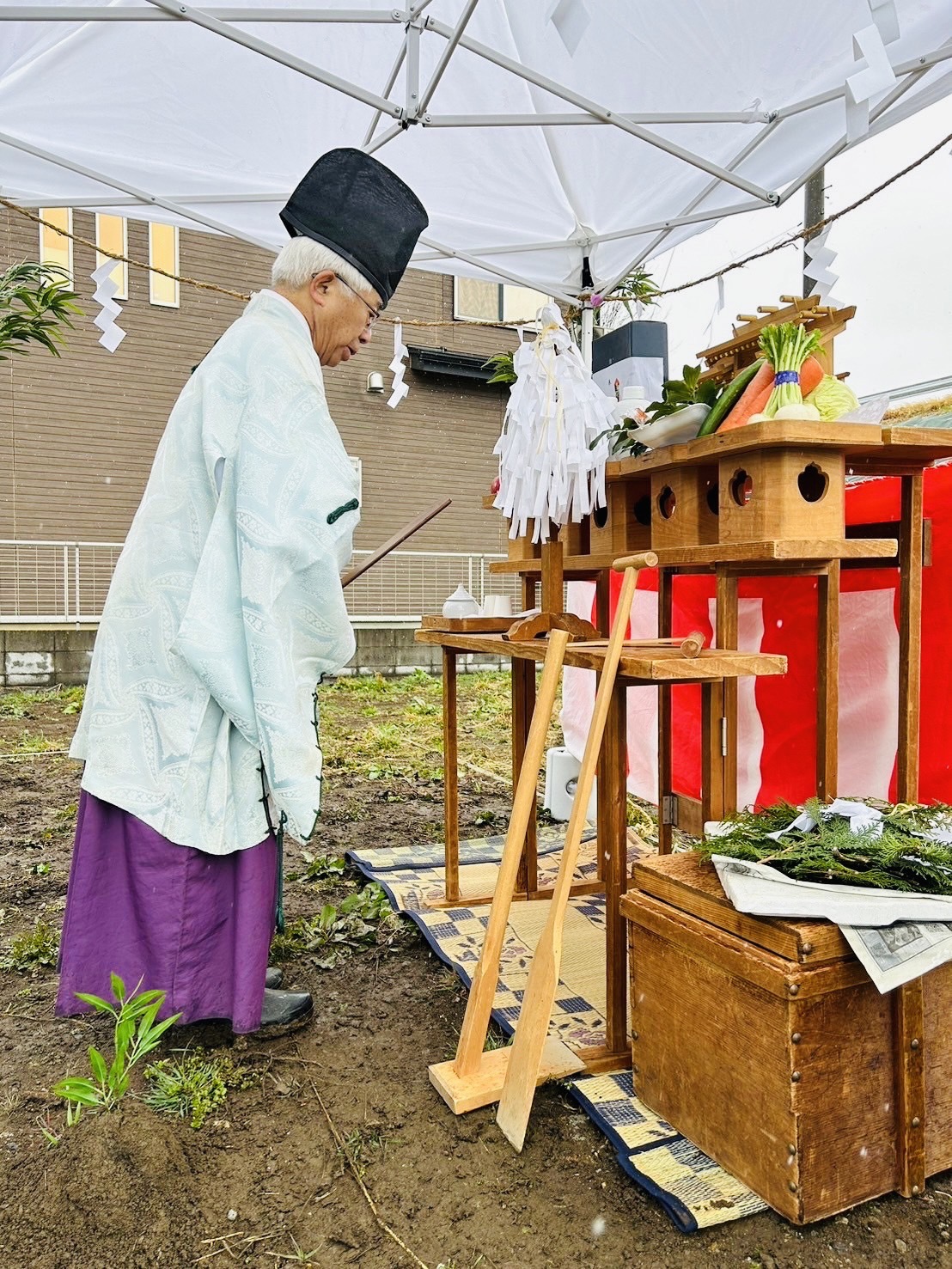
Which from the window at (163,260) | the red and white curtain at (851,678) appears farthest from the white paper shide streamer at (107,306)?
the window at (163,260)

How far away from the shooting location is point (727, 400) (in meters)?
2.35

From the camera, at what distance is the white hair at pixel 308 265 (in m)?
2.14

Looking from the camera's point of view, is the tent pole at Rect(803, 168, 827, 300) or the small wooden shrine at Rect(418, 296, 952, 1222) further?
the tent pole at Rect(803, 168, 827, 300)

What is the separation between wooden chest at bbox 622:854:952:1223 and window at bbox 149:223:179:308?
10.7m

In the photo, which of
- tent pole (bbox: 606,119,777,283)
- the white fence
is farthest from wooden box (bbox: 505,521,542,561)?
the white fence

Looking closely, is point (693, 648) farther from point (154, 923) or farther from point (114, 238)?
point (114, 238)

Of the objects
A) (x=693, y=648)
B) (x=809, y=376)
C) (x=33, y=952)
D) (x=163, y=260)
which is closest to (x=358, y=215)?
(x=809, y=376)

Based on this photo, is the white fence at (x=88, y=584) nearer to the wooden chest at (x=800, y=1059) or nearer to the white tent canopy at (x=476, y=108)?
the white tent canopy at (x=476, y=108)

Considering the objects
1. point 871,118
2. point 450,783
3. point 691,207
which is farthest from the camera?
point 691,207

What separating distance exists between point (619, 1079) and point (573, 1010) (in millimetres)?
388

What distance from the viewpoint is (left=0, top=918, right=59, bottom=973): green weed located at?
2740 mm

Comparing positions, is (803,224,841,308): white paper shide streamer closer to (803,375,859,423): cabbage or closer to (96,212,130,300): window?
(803,375,859,423): cabbage

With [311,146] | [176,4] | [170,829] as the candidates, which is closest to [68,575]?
[311,146]

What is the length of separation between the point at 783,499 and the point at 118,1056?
1994mm
